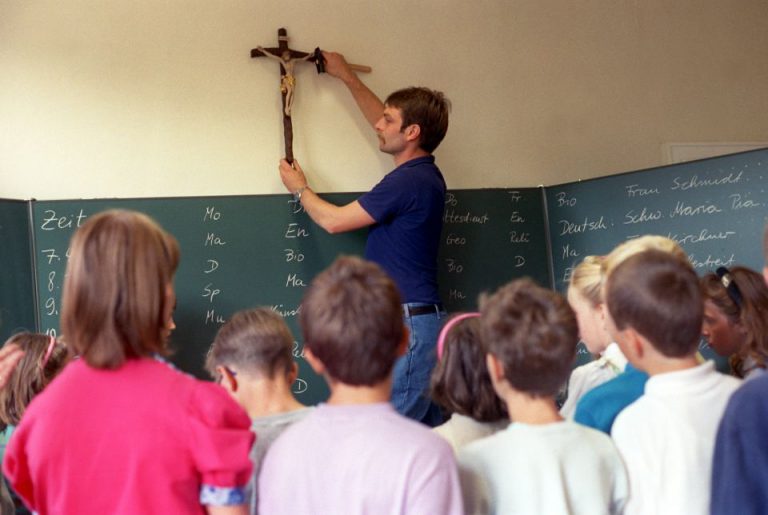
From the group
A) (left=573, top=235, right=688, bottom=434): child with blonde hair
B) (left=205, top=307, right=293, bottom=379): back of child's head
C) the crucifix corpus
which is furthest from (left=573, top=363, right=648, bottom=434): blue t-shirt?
the crucifix corpus

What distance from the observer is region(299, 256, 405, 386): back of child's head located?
1.66 meters

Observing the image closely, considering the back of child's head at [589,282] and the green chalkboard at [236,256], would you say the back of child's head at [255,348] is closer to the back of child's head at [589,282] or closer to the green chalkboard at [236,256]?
the back of child's head at [589,282]

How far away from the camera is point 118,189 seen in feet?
12.5

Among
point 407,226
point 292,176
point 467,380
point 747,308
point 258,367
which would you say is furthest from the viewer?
point 292,176

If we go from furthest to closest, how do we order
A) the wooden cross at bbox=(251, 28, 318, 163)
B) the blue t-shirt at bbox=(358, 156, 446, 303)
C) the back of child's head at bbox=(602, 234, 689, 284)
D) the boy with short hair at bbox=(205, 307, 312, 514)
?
the wooden cross at bbox=(251, 28, 318, 163) < the blue t-shirt at bbox=(358, 156, 446, 303) < the boy with short hair at bbox=(205, 307, 312, 514) < the back of child's head at bbox=(602, 234, 689, 284)

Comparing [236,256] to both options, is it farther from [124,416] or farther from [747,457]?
[747,457]

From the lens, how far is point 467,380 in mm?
1989

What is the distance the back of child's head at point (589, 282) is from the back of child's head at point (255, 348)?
0.83 m

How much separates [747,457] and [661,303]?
385 millimetres

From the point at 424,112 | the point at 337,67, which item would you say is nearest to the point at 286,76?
the point at 337,67

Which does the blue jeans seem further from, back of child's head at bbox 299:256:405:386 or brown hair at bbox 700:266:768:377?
back of child's head at bbox 299:256:405:386

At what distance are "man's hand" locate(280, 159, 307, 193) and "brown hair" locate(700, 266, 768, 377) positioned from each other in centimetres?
175

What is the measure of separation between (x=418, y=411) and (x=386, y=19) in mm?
1898

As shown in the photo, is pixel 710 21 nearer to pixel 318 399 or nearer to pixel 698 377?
pixel 318 399
